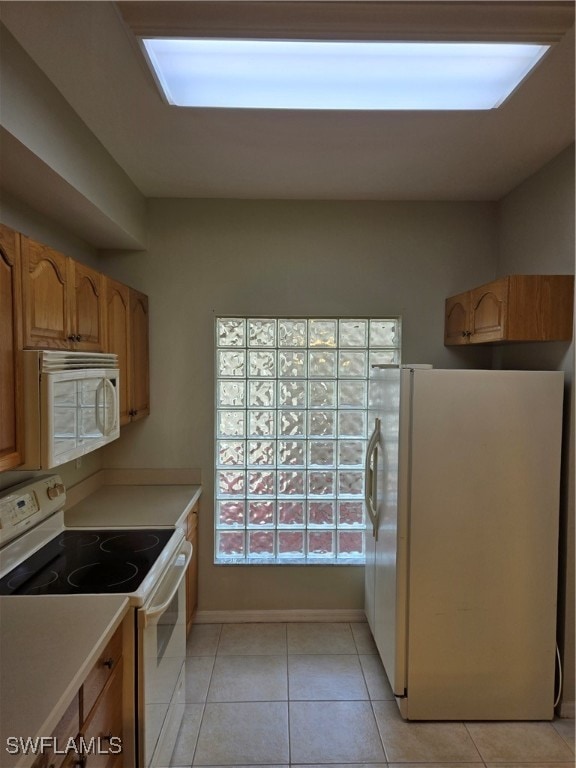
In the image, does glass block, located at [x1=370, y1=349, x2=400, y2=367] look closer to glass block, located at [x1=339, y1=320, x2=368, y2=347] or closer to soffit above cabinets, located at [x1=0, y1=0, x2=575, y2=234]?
glass block, located at [x1=339, y1=320, x2=368, y2=347]

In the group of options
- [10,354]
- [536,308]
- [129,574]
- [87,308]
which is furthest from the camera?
[536,308]

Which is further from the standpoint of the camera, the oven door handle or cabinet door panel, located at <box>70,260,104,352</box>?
cabinet door panel, located at <box>70,260,104,352</box>

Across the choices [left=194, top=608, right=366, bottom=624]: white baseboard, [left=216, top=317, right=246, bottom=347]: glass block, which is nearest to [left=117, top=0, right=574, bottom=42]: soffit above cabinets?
[left=216, top=317, right=246, bottom=347]: glass block

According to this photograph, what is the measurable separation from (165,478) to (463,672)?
1.89 m

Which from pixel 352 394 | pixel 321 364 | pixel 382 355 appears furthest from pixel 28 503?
pixel 382 355

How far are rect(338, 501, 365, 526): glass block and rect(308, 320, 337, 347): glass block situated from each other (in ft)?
3.43

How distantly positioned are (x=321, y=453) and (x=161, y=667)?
147 cm

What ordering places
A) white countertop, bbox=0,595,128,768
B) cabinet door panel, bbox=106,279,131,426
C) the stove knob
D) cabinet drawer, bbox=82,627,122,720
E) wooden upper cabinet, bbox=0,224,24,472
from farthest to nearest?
cabinet door panel, bbox=106,279,131,426, the stove knob, wooden upper cabinet, bbox=0,224,24,472, cabinet drawer, bbox=82,627,122,720, white countertop, bbox=0,595,128,768

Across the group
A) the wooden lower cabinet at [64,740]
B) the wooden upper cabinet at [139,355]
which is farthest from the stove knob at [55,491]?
the wooden lower cabinet at [64,740]

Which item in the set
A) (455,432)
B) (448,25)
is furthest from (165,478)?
(448,25)

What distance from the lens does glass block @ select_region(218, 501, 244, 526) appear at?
8.80ft

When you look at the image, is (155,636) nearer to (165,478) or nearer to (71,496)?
(71,496)

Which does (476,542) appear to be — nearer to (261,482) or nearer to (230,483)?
(261,482)

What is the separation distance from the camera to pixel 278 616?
8.59 ft
